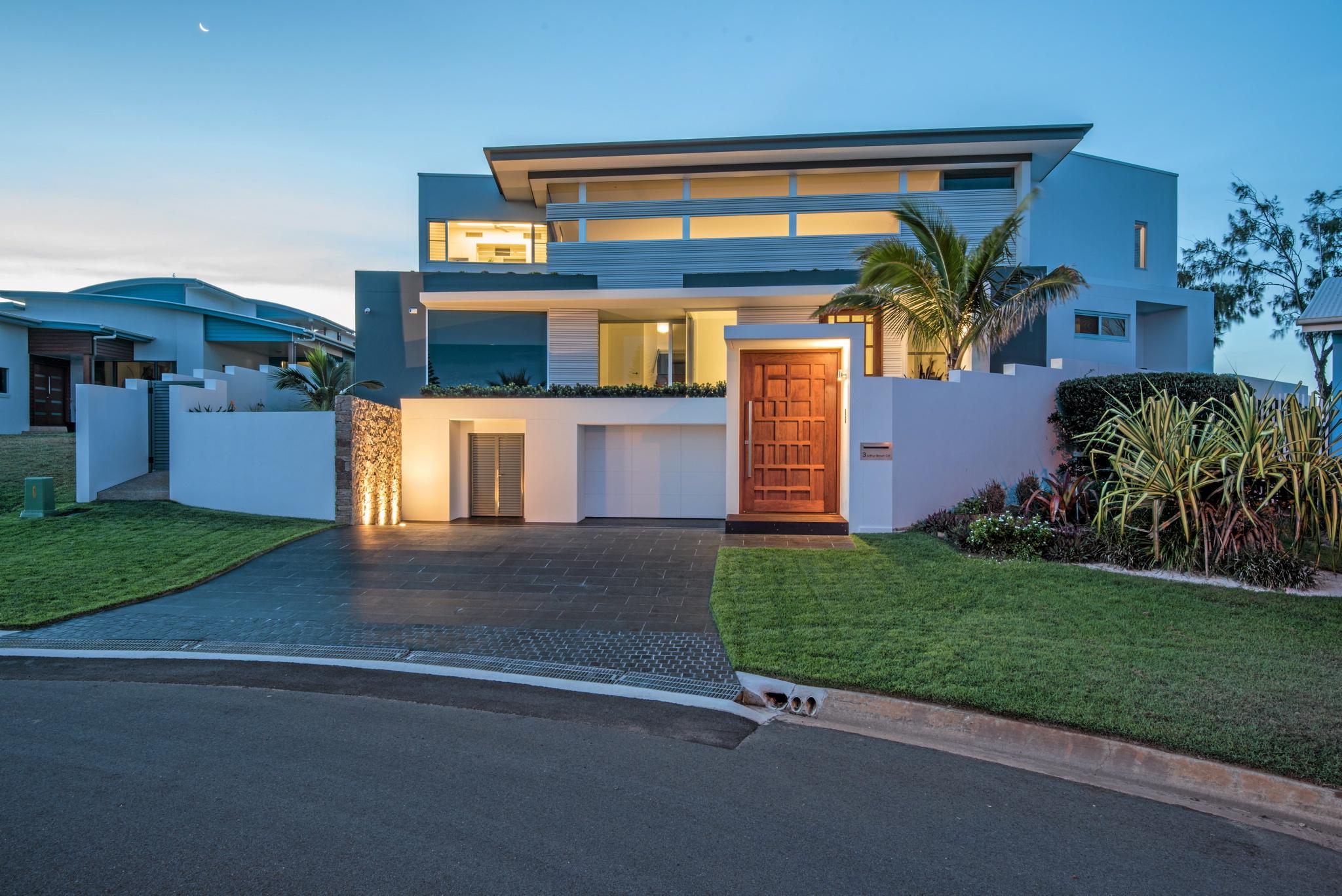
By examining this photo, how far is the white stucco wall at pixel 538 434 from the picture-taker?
47.6ft

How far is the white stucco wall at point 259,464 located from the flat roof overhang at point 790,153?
8.87 m

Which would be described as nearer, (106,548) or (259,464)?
(106,548)

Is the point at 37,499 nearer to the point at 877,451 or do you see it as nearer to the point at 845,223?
the point at 877,451

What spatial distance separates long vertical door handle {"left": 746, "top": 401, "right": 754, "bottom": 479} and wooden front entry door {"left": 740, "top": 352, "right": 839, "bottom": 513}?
0.01 metres

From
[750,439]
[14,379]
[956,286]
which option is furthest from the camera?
[14,379]

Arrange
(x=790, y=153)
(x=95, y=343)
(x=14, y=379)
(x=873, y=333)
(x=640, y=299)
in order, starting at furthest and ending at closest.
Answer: (x=95, y=343) → (x=14, y=379) → (x=790, y=153) → (x=640, y=299) → (x=873, y=333)

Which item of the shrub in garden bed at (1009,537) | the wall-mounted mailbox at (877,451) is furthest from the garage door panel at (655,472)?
the shrub in garden bed at (1009,537)

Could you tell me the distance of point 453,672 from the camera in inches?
234

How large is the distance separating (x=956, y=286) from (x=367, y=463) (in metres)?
11.1

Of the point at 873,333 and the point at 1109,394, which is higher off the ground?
the point at 873,333

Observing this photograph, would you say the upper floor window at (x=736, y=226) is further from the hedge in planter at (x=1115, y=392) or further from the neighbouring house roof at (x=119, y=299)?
the neighbouring house roof at (x=119, y=299)

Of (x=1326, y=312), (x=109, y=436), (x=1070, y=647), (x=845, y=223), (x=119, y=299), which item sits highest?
(x=845, y=223)

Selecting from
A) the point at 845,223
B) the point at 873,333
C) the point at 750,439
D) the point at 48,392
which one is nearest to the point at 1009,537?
the point at 750,439

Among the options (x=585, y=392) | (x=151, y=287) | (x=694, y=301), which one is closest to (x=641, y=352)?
(x=694, y=301)
